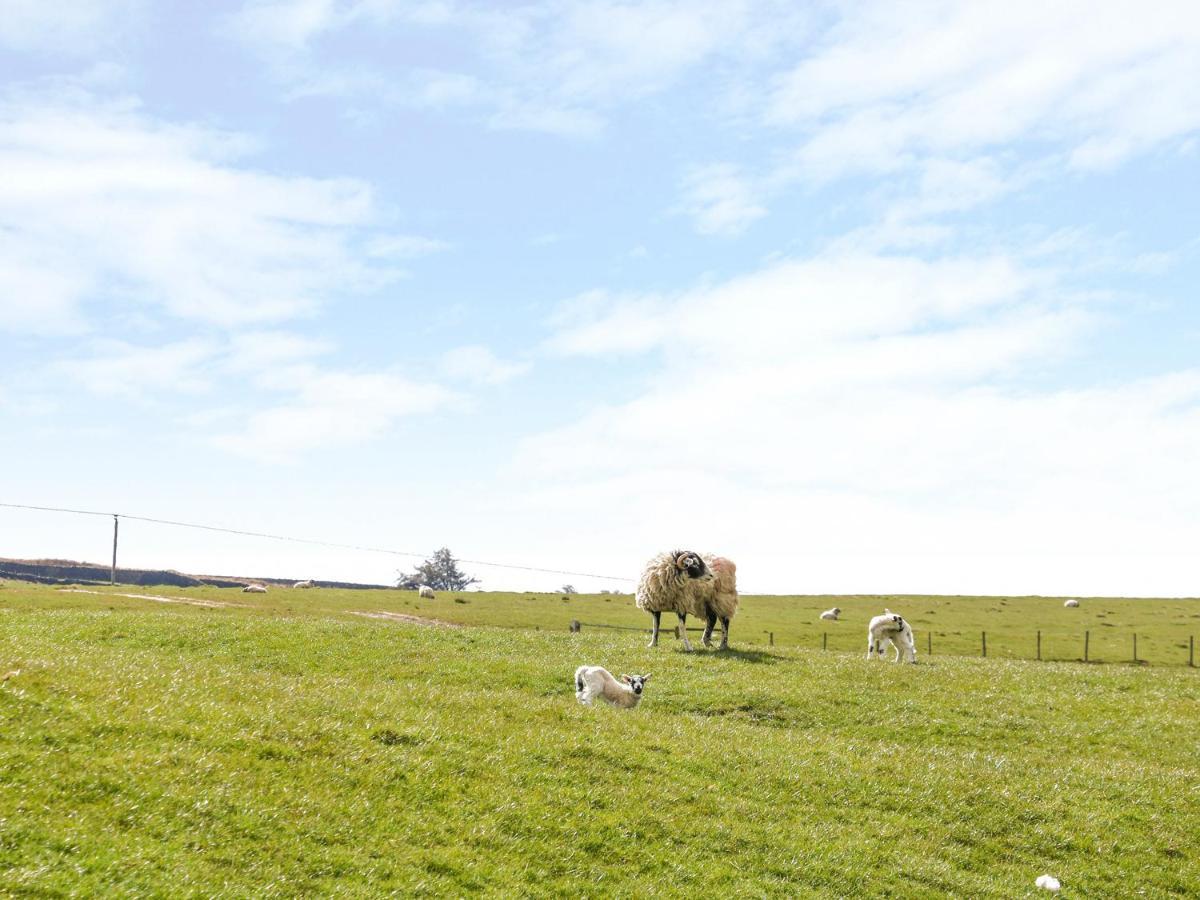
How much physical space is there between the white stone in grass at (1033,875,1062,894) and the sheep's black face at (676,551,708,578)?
2238 centimetres

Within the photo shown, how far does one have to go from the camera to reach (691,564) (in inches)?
1549

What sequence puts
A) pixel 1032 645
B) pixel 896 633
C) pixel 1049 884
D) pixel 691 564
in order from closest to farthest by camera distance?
pixel 1049 884
pixel 691 564
pixel 896 633
pixel 1032 645

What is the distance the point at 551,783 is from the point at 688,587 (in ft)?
72.9

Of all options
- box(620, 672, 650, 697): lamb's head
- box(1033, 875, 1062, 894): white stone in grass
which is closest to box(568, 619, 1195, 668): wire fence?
box(620, 672, 650, 697): lamb's head

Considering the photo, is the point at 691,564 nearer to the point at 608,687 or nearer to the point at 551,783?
the point at 608,687

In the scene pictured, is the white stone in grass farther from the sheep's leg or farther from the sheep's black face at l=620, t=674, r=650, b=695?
the sheep's leg

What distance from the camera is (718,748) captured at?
2184 cm

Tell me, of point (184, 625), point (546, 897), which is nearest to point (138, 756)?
point (546, 897)

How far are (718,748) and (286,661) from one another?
56.7ft

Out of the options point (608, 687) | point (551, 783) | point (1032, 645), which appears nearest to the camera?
point (551, 783)

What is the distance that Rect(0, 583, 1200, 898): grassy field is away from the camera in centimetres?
1342

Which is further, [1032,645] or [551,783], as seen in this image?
[1032,645]

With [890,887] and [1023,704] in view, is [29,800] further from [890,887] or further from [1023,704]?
[1023,704]

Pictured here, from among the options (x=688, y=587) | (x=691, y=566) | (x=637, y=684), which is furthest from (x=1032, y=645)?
(x=637, y=684)
